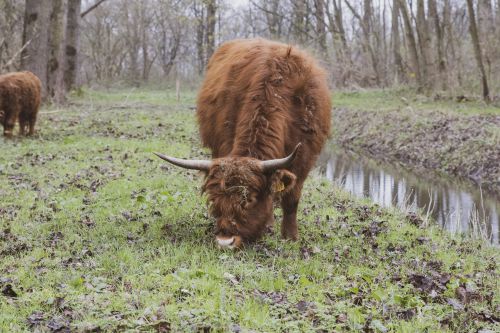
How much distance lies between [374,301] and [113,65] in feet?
158

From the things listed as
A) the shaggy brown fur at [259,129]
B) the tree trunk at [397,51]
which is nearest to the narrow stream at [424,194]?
the shaggy brown fur at [259,129]

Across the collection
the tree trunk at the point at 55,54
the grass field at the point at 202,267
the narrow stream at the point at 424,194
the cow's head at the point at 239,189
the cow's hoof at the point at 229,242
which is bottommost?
the narrow stream at the point at 424,194

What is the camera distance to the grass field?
12.3 ft

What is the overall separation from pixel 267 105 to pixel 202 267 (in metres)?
1.80

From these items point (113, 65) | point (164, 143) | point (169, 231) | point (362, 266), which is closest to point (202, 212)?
point (169, 231)

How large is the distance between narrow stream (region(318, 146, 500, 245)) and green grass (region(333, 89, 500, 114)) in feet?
12.9

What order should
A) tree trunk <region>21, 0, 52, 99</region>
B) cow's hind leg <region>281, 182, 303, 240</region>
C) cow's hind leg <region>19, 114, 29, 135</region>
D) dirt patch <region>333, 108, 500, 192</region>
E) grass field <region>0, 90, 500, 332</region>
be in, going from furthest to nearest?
tree trunk <region>21, 0, 52, 99</region> < cow's hind leg <region>19, 114, 29, 135</region> < dirt patch <region>333, 108, 500, 192</region> < cow's hind leg <region>281, 182, 303, 240</region> < grass field <region>0, 90, 500, 332</region>

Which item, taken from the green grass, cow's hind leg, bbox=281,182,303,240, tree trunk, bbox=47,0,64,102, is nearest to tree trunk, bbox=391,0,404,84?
the green grass

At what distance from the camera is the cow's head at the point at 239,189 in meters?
5.02

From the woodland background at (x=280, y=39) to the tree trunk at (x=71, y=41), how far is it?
4cm

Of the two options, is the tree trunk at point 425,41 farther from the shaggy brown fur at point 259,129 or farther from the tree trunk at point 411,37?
the shaggy brown fur at point 259,129

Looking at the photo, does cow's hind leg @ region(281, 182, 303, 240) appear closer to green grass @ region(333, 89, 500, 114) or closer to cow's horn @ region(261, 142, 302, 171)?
cow's horn @ region(261, 142, 302, 171)

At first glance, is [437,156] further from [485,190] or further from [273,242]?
[273,242]

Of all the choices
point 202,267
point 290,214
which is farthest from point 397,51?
point 202,267
